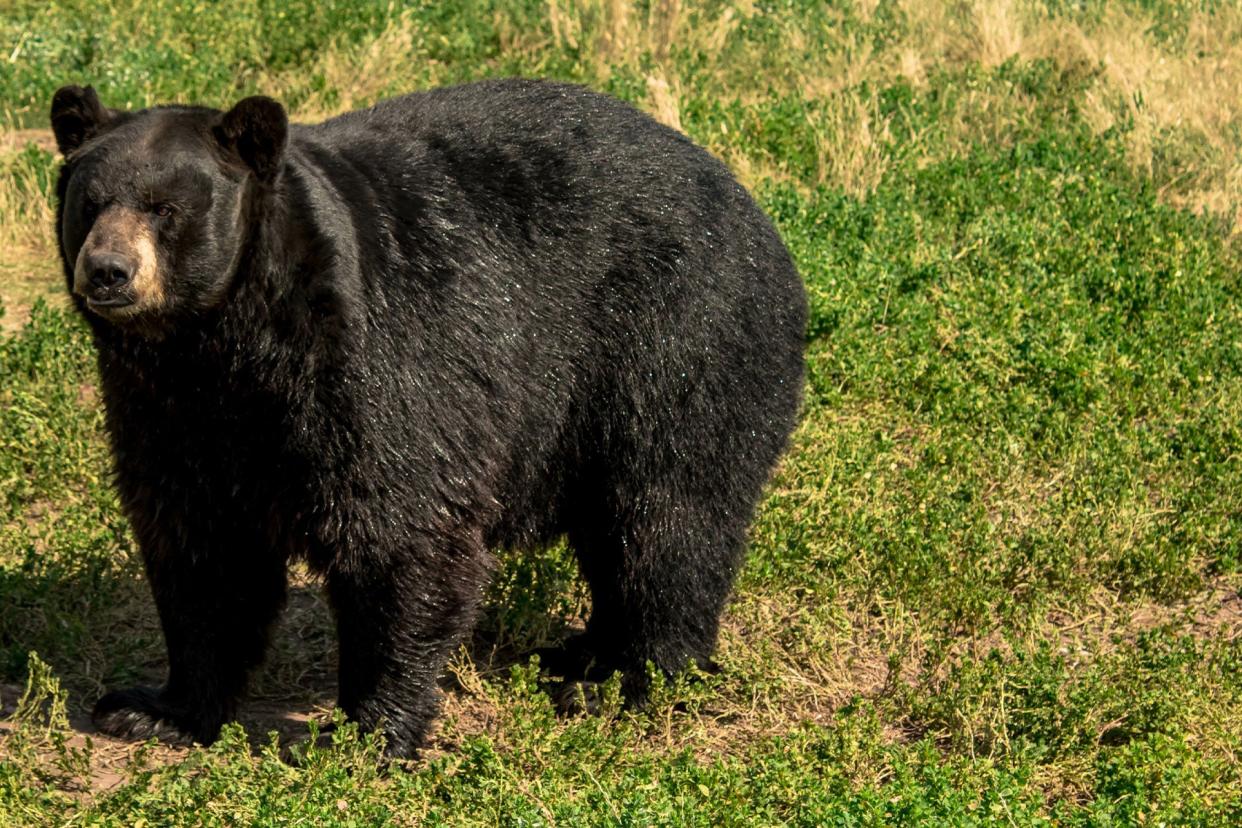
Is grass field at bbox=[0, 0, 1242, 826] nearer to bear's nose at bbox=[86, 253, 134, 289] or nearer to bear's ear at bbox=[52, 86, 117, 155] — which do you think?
bear's nose at bbox=[86, 253, 134, 289]

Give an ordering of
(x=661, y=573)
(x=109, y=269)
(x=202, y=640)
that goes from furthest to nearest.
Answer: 1. (x=661, y=573)
2. (x=202, y=640)
3. (x=109, y=269)

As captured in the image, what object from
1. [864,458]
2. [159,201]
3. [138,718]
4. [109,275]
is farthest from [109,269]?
[864,458]

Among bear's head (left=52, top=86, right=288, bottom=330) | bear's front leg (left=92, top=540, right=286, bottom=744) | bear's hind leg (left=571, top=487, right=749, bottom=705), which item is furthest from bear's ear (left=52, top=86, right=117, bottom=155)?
bear's hind leg (left=571, top=487, right=749, bottom=705)

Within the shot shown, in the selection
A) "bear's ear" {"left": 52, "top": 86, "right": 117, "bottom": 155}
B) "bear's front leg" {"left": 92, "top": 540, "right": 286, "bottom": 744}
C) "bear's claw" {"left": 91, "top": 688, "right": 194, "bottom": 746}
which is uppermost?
"bear's ear" {"left": 52, "top": 86, "right": 117, "bottom": 155}

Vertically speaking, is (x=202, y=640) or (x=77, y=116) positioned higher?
(x=77, y=116)

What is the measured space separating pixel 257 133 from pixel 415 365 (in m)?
0.84

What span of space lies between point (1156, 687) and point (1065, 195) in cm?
413

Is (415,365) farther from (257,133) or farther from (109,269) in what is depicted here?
(109,269)

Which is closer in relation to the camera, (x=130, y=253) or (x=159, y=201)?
(x=130, y=253)

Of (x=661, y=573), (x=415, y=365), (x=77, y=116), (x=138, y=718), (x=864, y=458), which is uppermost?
(x=77, y=116)

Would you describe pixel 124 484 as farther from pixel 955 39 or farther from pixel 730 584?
pixel 955 39

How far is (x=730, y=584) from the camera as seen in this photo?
5.91 metres

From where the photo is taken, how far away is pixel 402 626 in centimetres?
520

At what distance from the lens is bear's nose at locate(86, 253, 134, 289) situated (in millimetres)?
4516
